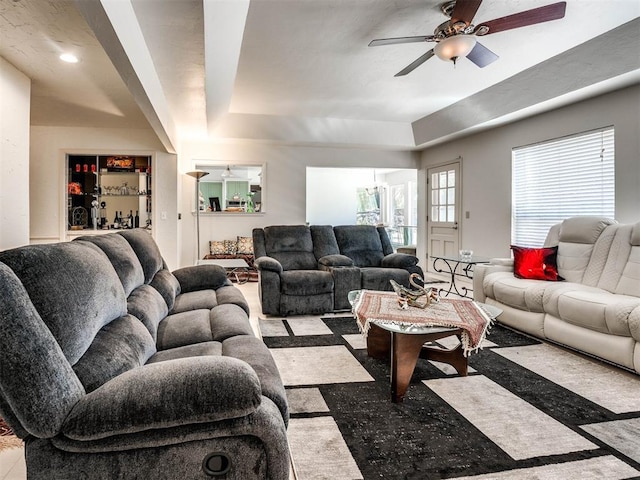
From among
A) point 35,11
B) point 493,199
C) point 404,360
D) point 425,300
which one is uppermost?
point 35,11

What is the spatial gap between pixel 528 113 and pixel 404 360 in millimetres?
4043

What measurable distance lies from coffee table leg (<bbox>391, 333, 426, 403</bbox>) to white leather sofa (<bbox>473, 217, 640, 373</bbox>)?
1425mm

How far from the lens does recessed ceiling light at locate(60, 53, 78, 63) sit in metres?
2.94

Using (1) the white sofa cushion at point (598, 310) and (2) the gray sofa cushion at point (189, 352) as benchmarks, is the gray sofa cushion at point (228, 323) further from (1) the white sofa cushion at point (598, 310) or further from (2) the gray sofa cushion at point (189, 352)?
(1) the white sofa cushion at point (598, 310)

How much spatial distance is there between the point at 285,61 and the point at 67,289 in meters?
3.52

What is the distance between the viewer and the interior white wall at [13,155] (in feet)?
10.1

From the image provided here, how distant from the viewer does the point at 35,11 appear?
222 cm

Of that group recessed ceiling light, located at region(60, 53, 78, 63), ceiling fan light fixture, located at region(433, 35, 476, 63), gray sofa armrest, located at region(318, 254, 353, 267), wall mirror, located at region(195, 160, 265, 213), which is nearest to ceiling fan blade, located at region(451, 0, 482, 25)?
ceiling fan light fixture, located at region(433, 35, 476, 63)

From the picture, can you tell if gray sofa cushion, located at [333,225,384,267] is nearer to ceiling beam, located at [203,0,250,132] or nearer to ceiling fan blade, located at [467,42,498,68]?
ceiling beam, located at [203,0,250,132]

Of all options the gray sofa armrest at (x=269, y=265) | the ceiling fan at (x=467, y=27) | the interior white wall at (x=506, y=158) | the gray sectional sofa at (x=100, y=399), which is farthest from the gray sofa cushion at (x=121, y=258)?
the interior white wall at (x=506, y=158)

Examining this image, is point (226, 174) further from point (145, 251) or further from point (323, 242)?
point (145, 251)

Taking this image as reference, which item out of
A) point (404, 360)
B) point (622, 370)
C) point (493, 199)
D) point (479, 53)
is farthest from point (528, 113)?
point (404, 360)

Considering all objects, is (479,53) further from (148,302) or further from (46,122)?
(46,122)

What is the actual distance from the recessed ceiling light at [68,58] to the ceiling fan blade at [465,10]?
2.87 meters
